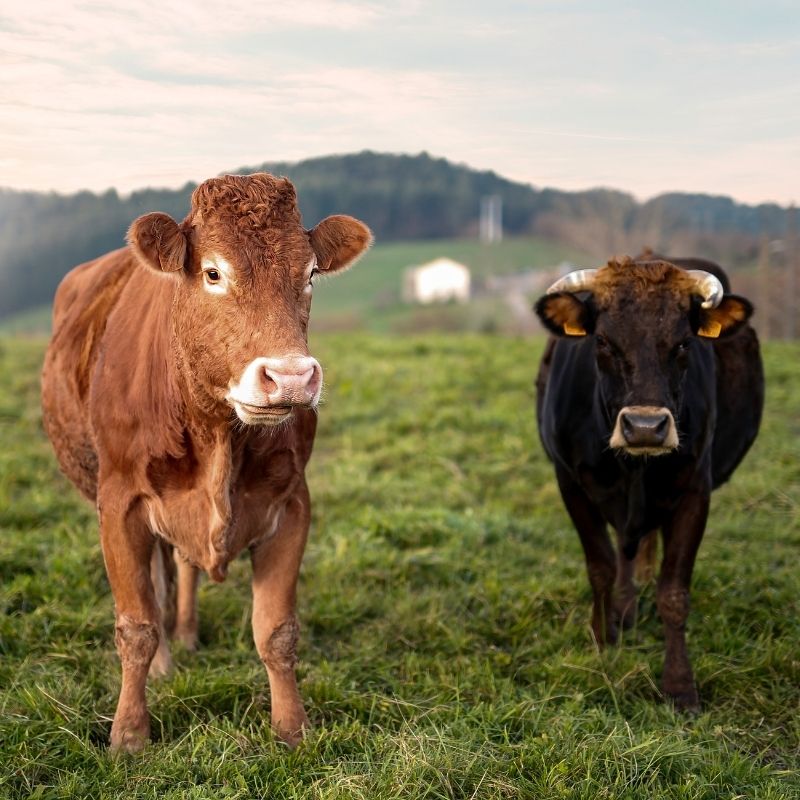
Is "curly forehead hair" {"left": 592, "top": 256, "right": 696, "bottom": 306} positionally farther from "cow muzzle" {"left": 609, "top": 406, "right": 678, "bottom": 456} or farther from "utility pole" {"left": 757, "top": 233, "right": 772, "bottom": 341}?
"utility pole" {"left": 757, "top": 233, "right": 772, "bottom": 341}

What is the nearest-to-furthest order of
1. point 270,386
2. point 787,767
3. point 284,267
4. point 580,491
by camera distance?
point 270,386 < point 284,267 < point 787,767 < point 580,491

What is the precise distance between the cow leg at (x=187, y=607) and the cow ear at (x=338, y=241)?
1951 mm

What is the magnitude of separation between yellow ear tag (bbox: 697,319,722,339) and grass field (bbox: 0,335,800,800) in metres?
1.53

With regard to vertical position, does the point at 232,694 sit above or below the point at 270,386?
below

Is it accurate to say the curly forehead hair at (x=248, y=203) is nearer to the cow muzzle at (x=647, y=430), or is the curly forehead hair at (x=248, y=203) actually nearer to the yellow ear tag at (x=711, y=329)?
the cow muzzle at (x=647, y=430)

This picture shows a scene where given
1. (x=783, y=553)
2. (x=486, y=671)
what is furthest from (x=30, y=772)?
(x=783, y=553)

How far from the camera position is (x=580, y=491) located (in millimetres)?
5125

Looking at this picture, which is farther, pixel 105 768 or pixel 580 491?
pixel 580 491

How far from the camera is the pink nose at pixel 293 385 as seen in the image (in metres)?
3.23

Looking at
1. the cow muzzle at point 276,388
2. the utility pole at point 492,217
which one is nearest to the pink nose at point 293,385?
the cow muzzle at point 276,388

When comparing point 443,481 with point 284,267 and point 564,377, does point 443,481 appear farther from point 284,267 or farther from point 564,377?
point 284,267

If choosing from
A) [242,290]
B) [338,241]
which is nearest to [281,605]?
[242,290]

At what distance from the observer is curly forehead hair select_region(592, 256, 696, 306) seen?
184 inches

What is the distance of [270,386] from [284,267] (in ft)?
1.59
